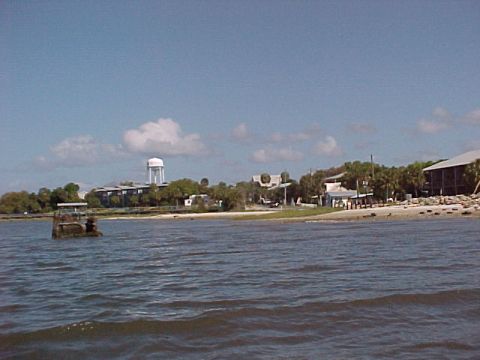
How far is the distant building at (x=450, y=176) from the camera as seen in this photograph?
90.5 metres

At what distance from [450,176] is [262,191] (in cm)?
8375

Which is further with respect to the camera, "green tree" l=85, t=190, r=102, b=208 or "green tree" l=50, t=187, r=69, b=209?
"green tree" l=85, t=190, r=102, b=208

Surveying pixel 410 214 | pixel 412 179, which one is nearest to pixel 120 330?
pixel 410 214

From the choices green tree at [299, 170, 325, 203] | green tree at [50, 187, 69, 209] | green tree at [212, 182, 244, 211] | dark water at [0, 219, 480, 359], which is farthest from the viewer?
green tree at [50, 187, 69, 209]

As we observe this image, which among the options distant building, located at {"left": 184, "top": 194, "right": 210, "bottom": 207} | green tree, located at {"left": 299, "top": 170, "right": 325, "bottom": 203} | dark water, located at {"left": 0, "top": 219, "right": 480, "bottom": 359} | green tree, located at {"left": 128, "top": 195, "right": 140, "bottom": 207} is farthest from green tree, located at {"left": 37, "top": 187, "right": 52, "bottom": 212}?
dark water, located at {"left": 0, "top": 219, "right": 480, "bottom": 359}

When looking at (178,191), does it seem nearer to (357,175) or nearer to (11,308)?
(357,175)

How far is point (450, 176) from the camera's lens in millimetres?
95375

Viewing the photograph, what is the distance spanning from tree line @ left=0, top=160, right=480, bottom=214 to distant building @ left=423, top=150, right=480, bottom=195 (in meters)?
1.73

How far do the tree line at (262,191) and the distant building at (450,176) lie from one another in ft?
5.69

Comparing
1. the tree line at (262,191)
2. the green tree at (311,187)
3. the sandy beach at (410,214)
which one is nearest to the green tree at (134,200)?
the tree line at (262,191)

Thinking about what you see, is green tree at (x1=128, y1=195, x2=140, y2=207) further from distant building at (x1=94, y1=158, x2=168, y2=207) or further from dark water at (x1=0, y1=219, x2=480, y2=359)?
dark water at (x1=0, y1=219, x2=480, y2=359)

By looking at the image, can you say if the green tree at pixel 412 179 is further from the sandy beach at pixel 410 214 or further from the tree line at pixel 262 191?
the sandy beach at pixel 410 214

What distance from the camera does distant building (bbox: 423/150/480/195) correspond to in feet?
297

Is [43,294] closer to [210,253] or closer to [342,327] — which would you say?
[342,327]
